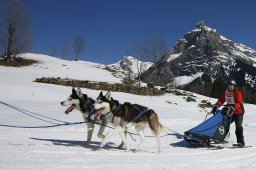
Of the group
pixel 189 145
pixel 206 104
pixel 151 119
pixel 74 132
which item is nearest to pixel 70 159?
pixel 151 119

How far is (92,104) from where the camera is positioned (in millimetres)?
8633

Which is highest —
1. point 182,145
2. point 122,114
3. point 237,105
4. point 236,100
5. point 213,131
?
point 236,100

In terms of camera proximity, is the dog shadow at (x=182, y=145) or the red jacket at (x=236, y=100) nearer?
the red jacket at (x=236, y=100)

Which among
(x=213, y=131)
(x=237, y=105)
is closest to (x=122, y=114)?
(x=213, y=131)

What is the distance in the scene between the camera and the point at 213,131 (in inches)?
363

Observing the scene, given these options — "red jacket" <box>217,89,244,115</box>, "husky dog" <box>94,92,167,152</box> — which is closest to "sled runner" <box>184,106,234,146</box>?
"red jacket" <box>217,89,244,115</box>

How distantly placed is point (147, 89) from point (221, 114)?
22150 millimetres

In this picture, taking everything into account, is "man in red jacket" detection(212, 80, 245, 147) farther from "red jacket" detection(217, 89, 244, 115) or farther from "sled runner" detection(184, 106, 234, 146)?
"sled runner" detection(184, 106, 234, 146)

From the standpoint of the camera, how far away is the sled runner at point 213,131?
9.19 metres

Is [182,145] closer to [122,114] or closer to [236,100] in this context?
[236,100]

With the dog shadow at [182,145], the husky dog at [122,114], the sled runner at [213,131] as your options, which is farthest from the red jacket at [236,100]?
the husky dog at [122,114]

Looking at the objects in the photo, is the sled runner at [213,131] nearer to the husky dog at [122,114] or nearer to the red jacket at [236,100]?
the red jacket at [236,100]

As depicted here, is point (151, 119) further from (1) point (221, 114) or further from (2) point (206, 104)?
(2) point (206, 104)

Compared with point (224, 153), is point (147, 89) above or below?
above
